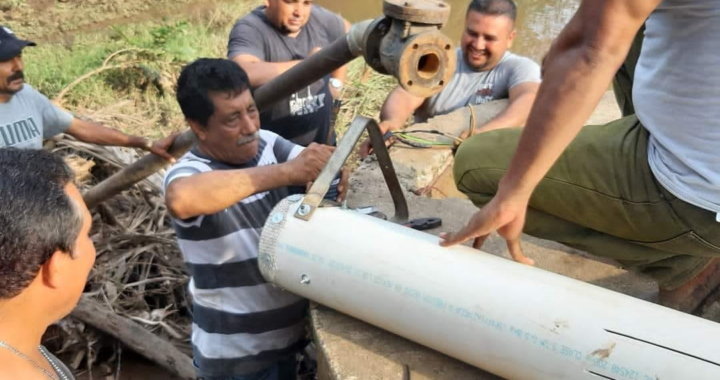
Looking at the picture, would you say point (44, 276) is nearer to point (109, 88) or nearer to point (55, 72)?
point (109, 88)

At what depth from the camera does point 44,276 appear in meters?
1.33

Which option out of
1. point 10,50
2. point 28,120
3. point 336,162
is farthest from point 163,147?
point 336,162

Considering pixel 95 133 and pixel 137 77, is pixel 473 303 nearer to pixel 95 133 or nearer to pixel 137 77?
pixel 95 133

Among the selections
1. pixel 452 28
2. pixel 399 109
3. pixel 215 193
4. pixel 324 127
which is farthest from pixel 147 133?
pixel 452 28

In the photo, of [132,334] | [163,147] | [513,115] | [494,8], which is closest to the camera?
[163,147]

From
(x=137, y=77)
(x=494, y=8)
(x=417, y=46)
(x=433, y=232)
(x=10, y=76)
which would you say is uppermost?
(x=417, y=46)

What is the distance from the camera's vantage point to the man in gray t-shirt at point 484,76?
3.63 metres

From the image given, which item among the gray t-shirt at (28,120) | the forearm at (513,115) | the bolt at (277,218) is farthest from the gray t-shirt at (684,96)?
the gray t-shirt at (28,120)

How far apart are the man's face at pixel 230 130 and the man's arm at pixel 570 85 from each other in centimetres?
97

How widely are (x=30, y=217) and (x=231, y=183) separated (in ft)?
2.45

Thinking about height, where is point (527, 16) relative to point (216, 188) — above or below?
below

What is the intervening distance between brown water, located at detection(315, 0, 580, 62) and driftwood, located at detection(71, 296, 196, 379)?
7.63m

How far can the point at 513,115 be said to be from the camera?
3.46 m

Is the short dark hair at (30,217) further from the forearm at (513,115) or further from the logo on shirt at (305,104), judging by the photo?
the forearm at (513,115)
